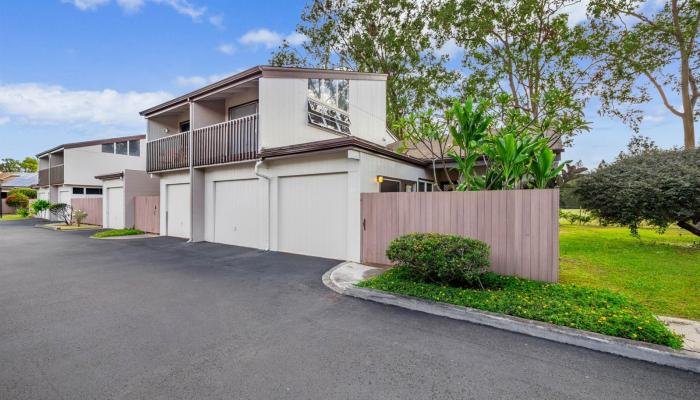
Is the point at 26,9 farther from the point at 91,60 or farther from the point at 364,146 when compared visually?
the point at 364,146

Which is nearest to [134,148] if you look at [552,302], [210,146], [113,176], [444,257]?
[113,176]

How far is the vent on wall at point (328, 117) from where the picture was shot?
10.5 m

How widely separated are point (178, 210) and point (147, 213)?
9.94 feet

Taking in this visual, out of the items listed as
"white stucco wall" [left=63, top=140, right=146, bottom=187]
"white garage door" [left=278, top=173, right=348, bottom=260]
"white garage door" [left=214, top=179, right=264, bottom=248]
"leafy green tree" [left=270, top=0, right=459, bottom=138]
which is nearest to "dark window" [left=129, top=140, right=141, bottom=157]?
"white stucco wall" [left=63, top=140, right=146, bottom=187]

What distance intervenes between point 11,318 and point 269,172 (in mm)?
5937

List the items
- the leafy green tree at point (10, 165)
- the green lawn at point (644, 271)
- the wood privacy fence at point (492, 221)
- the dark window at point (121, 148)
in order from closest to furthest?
the green lawn at point (644, 271) → the wood privacy fence at point (492, 221) → the dark window at point (121, 148) → the leafy green tree at point (10, 165)

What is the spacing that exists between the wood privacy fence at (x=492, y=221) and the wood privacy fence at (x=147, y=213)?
36.7ft

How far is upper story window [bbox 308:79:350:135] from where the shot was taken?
10.5 m

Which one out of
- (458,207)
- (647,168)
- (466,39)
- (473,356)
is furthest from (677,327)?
(466,39)

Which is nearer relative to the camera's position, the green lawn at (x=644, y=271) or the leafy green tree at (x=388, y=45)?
Result: the green lawn at (x=644, y=271)

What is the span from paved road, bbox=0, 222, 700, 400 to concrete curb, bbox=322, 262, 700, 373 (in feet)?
0.41

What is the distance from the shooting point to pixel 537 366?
2.88 m

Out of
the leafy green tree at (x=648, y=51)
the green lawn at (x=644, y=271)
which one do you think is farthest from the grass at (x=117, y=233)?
the leafy green tree at (x=648, y=51)

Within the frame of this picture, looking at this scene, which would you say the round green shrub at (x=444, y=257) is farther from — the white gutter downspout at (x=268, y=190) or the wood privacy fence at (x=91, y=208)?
the wood privacy fence at (x=91, y=208)
